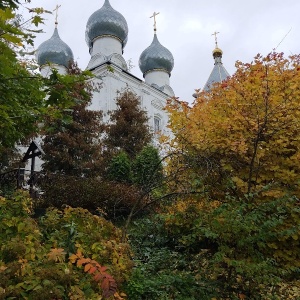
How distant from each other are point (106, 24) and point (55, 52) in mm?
3379

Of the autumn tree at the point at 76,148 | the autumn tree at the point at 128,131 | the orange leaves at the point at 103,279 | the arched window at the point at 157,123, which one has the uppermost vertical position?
the arched window at the point at 157,123

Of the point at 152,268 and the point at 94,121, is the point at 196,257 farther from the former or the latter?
the point at 94,121

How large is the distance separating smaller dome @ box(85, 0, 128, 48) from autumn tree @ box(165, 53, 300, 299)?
18.4 metres

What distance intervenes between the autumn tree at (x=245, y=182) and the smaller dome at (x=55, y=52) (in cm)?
1872

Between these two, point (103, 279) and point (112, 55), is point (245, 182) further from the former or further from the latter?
point (112, 55)

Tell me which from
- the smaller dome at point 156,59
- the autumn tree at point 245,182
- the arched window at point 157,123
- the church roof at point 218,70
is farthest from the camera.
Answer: the church roof at point 218,70

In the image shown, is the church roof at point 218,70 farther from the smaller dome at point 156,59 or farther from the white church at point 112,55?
the white church at point 112,55

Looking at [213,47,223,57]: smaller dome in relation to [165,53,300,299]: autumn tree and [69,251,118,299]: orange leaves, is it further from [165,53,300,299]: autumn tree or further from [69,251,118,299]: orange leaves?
[69,251,118,299]: orange leaves

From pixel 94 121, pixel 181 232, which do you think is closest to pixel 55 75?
pixel 181 232

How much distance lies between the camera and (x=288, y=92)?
604 centimetres

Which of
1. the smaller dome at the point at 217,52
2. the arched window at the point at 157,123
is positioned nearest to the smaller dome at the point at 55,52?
the arched window at the point at 157,123

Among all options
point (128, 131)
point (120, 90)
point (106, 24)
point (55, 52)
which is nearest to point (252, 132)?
point (128, 131)

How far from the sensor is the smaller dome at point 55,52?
23969mm

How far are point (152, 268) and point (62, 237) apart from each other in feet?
4.11
